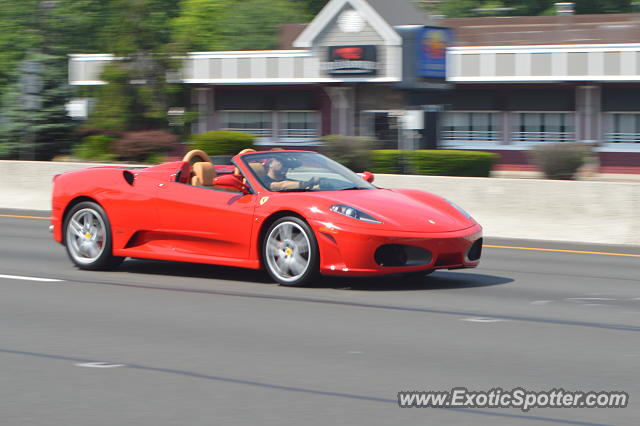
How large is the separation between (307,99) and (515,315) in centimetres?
3624

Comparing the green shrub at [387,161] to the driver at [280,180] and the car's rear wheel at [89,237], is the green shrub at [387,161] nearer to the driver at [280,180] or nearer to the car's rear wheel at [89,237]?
the car's rear wheel at [89,237]

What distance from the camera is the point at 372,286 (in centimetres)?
1033

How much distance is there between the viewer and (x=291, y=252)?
10.0 m

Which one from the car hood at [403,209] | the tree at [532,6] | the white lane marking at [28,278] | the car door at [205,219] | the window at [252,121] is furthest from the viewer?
the tree at [532,6]

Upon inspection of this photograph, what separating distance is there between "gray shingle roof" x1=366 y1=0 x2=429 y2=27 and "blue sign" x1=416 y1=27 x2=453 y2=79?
9249 mm

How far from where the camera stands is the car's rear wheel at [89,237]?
11.2 m

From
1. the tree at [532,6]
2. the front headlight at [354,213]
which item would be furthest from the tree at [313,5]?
the front headlight at [354,213]

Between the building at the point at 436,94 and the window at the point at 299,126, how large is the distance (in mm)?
41

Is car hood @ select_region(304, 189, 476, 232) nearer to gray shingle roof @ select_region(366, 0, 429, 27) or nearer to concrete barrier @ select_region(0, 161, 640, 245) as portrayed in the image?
concrete barrier @ select_region(0, 161, 640, 245)

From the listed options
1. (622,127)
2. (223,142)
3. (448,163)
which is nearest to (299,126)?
(622,127)

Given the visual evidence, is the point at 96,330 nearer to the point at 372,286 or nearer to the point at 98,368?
the point at 98,368

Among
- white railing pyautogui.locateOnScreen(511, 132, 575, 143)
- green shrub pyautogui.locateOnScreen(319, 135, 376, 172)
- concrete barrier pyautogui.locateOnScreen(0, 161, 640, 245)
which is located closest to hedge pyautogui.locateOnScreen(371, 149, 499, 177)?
green shrub pyautogui.locateOnScreen(319, 135, 376, 172)

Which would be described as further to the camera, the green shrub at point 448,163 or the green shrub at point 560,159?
the green shrub at point 448,163

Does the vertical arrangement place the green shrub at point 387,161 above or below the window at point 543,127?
below
